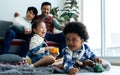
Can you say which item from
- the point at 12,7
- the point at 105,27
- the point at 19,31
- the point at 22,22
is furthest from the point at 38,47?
the point at 105,27

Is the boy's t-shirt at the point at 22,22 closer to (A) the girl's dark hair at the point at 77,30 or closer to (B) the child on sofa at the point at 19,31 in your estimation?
(B) the child on sofa at the point at 19,31

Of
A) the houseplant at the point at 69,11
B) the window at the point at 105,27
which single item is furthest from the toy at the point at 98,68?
the houseplant at the point at 69,11

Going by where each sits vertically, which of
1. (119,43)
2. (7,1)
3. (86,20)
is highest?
(7,1)

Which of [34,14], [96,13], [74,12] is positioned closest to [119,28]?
[96,13]

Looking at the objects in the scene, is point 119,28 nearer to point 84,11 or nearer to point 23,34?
point 84,11

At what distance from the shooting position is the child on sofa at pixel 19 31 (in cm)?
327

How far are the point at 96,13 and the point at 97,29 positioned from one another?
326mm

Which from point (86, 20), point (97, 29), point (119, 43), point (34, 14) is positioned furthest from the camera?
point (86, 20)

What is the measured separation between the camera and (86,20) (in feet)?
17.0

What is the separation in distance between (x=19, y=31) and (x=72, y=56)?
1733mm

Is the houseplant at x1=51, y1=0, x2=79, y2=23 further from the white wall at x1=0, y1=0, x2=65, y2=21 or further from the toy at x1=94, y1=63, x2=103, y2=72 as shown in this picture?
the toy at x1=94, y1=63, x2=103, y2=72

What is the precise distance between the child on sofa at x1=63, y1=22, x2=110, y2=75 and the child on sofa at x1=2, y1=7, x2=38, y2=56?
144 centimetres

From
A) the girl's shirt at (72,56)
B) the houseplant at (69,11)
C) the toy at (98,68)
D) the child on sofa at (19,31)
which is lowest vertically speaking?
the toy at (98,68)

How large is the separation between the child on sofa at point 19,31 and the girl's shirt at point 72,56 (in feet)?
Answer: 4.70
